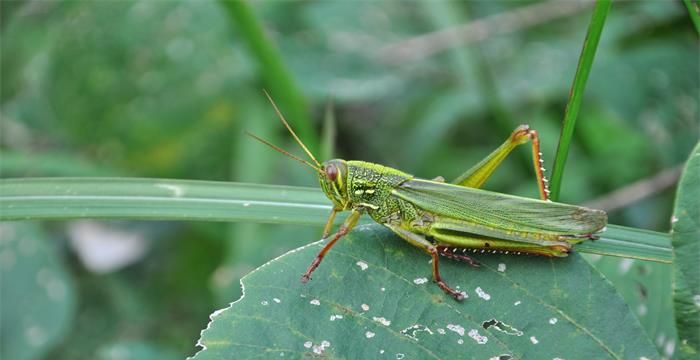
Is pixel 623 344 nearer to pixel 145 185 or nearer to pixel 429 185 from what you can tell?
pixel 429 185

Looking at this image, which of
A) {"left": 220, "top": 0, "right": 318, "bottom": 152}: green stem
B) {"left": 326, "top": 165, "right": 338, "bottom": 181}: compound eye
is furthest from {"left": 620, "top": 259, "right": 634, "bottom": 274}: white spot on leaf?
{"left": 220, "top": 0, "right": 318, "bottom": 152}: green stem

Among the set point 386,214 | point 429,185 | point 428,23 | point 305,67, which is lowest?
point 386,214

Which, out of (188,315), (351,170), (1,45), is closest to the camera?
(351,170)

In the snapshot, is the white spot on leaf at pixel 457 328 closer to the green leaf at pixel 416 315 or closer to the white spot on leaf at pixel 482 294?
the green leaf at pixel 416 315

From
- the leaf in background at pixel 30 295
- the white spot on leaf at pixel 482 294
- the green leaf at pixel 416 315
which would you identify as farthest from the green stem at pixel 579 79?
the leaf in background at pixel 30 295

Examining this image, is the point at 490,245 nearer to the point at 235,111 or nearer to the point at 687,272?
the point at 687,272

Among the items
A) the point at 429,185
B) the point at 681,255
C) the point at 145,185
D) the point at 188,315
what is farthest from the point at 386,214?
the point at 188,315
